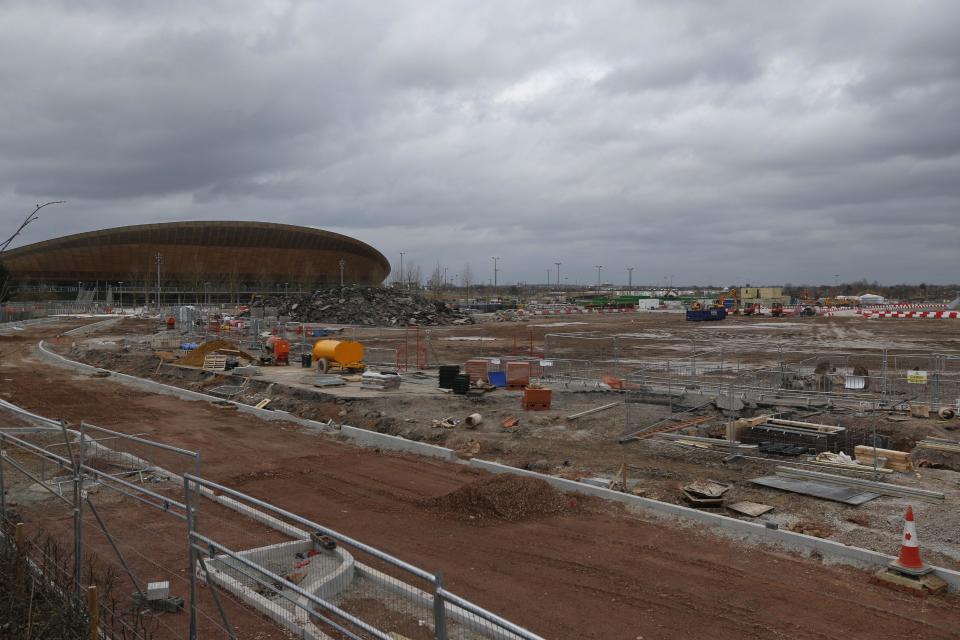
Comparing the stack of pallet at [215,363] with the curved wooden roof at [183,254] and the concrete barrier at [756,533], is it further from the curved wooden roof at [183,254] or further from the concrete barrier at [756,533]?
the curved wooden roof at [183,254]

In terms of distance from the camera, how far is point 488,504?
1102 centimetres

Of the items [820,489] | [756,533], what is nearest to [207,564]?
[756,533]

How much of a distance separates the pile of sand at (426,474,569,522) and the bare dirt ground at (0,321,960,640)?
202mm

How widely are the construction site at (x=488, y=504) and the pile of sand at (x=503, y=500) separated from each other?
37 millimetres

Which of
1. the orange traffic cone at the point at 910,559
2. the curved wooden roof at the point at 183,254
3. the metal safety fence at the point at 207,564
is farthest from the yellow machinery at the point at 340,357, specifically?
the curved wooden roof at the point at 183,254

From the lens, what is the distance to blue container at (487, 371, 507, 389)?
2378 centimetres

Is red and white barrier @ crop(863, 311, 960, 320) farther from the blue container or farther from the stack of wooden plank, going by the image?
the stack of wooden plank

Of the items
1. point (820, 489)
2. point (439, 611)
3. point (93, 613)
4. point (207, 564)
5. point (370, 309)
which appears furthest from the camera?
point (370, 309)

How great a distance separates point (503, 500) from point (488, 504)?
26 centimetres

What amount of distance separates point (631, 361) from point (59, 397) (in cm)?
2345

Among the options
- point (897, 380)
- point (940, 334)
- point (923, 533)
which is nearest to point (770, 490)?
point (923, 533)

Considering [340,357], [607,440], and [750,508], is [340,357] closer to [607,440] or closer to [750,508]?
[607,440]

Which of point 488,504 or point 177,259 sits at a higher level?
point 177,259

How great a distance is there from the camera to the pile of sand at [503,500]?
1089 cm
